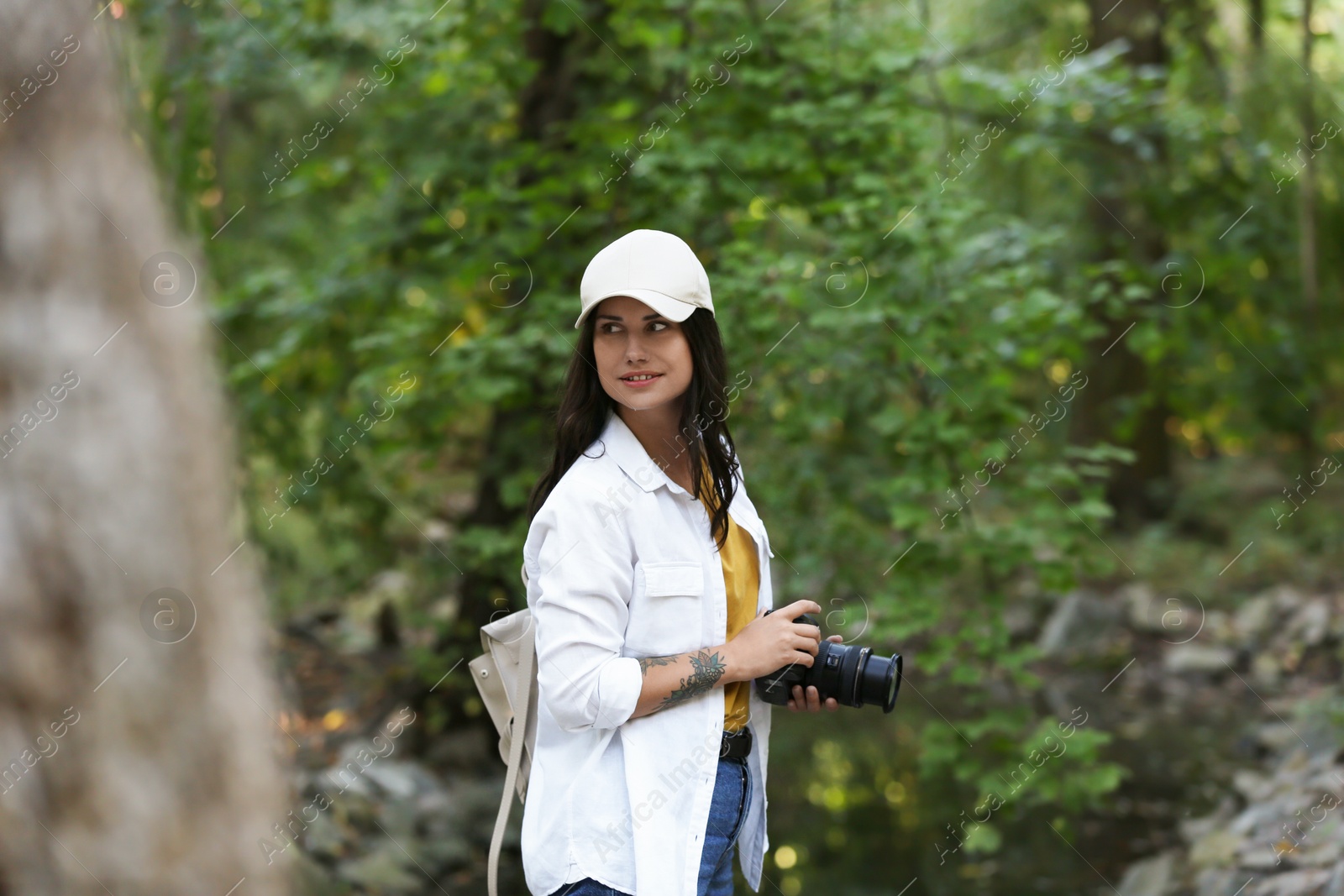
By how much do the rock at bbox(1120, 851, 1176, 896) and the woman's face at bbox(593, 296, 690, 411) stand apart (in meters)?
3.54

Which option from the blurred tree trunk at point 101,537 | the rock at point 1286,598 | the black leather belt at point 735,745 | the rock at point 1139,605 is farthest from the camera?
the rock at point 1139,605

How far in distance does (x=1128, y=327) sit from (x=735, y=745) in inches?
245

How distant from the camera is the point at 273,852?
119cm

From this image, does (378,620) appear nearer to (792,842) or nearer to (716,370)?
(792,842)

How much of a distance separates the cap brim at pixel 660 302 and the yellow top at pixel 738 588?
264mm

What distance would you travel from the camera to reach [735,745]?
1655 millimetres

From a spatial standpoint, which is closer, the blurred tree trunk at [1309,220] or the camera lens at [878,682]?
the camera lens at [878,682]

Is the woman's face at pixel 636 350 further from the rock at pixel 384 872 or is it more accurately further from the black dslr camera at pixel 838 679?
the rock at pixel 384 872

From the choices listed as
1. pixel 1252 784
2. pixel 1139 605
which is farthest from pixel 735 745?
pixel 1139 605

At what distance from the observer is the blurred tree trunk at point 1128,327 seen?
4941mm

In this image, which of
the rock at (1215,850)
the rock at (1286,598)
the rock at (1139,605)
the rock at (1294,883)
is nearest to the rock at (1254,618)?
the rock at (1286,598)

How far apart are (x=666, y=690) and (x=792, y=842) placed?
12.4 ft

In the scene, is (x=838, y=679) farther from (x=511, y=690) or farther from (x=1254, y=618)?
(x=1254, y=618)

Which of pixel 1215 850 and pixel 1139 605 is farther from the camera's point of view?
pixel 1139 605
